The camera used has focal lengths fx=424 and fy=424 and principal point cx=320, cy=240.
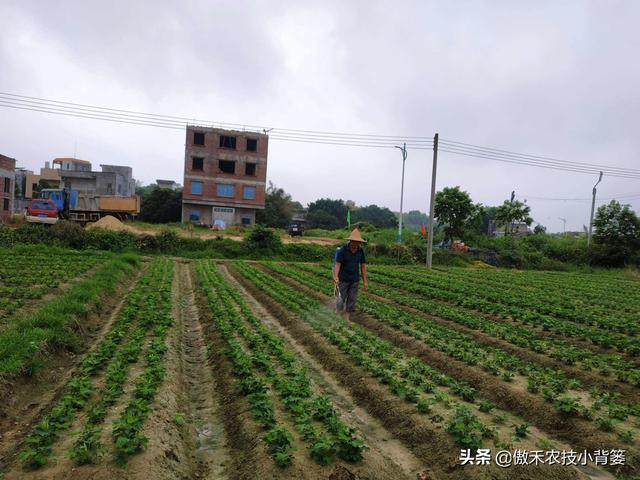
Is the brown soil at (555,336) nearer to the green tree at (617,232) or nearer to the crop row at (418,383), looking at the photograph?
the crop row at (418,383)

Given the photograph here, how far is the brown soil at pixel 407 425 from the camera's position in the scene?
153 inches

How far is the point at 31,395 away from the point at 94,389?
3.50ft

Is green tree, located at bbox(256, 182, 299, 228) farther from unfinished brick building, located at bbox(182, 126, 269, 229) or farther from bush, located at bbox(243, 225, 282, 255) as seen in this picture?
bush, located at bbox(243, 225, 282, 255)

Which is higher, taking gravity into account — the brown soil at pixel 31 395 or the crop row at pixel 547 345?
the crop row at pixel 547 345

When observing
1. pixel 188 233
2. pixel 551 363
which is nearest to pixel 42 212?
pixel 188 233

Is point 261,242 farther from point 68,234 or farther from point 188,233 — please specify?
point 68,234

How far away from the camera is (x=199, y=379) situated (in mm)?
6734

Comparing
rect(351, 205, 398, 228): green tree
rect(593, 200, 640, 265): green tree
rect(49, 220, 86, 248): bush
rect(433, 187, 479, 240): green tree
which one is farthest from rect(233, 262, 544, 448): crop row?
rect(351, 205, 398, 228): green tree

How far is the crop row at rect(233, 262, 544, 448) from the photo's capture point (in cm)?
455

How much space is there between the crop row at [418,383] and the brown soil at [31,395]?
14.2 ft

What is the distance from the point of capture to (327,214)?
234 ft

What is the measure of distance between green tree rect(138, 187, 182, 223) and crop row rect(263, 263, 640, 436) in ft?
150

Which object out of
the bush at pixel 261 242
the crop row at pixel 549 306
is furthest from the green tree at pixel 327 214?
the crop row at pixel 549 306

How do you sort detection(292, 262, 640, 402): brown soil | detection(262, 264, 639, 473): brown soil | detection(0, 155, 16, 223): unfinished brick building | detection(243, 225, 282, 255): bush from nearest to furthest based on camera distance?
detection(262, 264, 639, 473): brown soil → detection(292, 262, 640, 402): brown soil → detection(243, 225, 282, 255): bush → detection(0, 155, 16, 223): unfinished brick building
